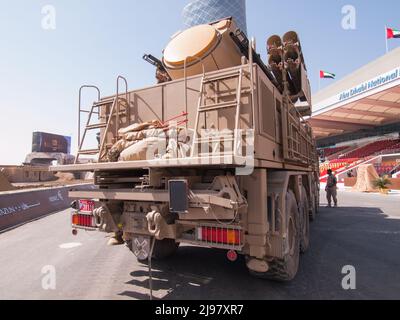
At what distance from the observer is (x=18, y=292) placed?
363 cm

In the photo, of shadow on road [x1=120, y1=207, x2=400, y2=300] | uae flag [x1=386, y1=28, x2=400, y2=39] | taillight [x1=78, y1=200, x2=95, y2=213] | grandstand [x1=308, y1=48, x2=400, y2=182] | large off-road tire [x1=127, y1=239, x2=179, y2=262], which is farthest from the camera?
uae flag [x1=386, y1=28, x2=400, y2=39]

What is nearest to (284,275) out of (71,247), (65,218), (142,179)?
(142,179)

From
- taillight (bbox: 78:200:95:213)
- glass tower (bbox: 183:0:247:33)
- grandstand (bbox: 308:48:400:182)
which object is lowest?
taillight (bbox: 78:200:95:213)

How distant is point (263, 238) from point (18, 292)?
318 cm

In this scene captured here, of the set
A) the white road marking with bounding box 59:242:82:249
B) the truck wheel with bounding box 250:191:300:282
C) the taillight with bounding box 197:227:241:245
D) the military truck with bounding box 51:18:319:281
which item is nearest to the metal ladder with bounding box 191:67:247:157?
the military truck with bounding box 51:18:319:281

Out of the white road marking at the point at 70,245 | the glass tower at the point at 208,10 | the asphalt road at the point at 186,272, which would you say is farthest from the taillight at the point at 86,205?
the glass tower at the point at 208,10

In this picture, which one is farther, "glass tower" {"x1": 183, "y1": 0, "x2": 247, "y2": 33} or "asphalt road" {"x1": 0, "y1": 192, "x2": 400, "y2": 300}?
"glass tower" {"x1": 183, "y1": 0, "x2": 247, "y2": 33}

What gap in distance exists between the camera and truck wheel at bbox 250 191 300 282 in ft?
11.5

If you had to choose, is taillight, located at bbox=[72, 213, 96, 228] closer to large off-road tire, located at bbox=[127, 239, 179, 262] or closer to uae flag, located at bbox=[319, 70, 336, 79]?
large off-road tire, located at bbox=[127, 239, 179, 262]

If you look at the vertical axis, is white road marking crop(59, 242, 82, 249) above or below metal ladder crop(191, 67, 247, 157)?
below

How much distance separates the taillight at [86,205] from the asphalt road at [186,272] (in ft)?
1.98

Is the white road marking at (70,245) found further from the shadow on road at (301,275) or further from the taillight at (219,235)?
the taillight at (219,235)

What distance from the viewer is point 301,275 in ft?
13.4

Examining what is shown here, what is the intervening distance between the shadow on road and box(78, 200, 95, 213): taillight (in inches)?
44.9
